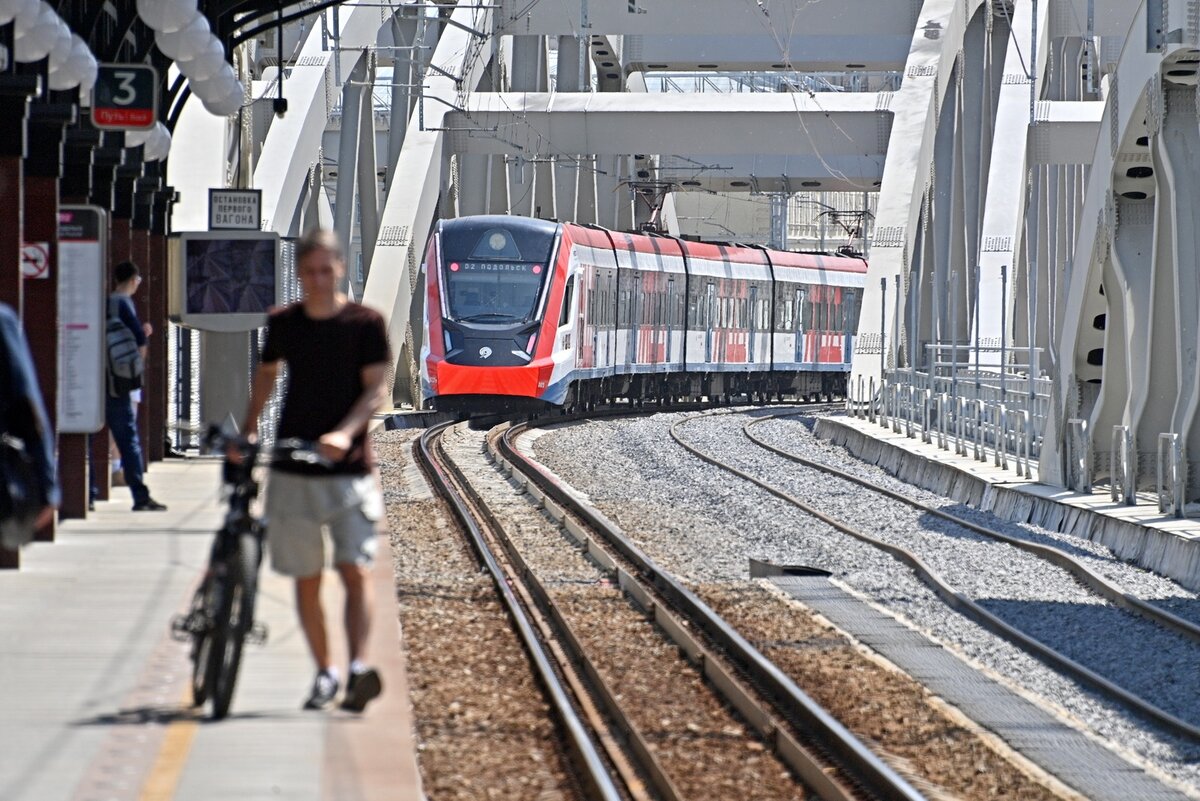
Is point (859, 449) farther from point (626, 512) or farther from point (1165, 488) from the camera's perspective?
point (1165, 488)

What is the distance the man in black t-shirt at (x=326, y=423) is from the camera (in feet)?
21.7

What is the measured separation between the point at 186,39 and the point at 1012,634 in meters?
7.19

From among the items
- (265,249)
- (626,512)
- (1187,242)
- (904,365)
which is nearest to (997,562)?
(1187,242)

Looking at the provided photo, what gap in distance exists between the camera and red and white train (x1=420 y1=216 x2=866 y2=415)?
30250mm

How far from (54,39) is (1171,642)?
7161mm

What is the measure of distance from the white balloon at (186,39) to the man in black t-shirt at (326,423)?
8.63 meters

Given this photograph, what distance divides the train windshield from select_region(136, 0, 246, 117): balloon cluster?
43.4ft

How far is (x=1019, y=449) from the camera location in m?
21.1

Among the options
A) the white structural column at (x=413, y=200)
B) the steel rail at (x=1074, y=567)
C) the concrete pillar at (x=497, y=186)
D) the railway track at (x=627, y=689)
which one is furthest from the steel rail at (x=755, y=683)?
the concrete pillar at (x=497, y=186)

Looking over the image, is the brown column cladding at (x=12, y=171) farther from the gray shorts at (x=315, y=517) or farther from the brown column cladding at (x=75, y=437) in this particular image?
the gray shorts at (x=315, y=517)

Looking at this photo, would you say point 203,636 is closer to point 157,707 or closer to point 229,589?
point 229,589

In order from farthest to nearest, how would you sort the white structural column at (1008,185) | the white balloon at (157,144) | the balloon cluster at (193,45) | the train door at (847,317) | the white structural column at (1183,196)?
the train door at (847,317)
the white structural column at (1008,185)
the white balloon at (157,144)
the white structural column at (1183,196)
the balloon cluster at (193,45)

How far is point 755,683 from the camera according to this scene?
33.7ft

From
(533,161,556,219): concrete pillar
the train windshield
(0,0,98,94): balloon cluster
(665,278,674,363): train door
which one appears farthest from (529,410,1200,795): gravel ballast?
(533,161,556,219): concrete pillar
